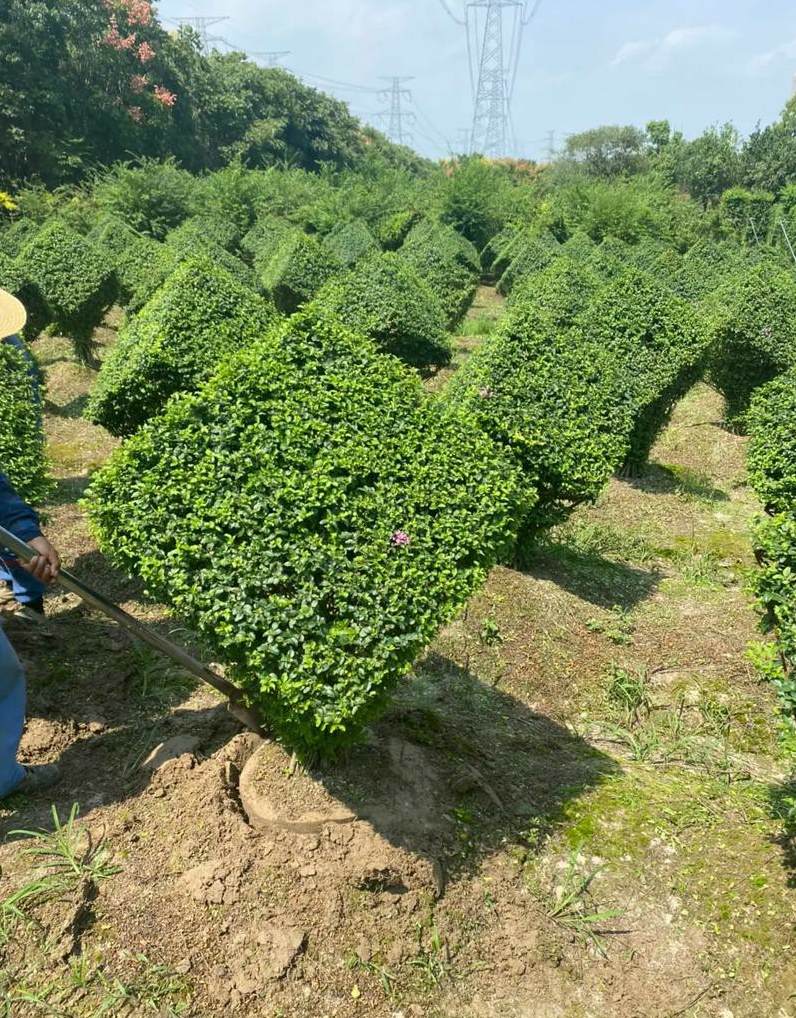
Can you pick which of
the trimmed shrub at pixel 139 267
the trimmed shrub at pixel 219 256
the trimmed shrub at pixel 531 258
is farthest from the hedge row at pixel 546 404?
the trimmed shrub at pixel 531 258

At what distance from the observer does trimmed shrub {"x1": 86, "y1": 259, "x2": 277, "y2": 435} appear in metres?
6.29

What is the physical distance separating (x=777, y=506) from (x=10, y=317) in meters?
4.42

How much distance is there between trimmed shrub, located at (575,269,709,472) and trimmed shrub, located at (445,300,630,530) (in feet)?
9.21

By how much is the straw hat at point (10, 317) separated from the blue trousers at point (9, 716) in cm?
147

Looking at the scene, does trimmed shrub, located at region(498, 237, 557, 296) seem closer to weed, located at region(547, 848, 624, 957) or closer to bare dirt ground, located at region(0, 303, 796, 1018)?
bare dirt ground, located at region(0, 303, 796, 1018)

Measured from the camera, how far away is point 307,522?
294 cm

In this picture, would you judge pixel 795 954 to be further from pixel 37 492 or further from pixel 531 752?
pixel 37 492

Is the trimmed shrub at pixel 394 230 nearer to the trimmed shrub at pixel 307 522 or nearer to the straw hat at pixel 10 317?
the straw hat at pixel 10 317

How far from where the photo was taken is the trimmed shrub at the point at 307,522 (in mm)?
2777

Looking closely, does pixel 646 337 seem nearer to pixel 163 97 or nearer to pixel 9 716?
pixel 9 716

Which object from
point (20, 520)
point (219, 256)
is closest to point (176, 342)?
point (20, 520)

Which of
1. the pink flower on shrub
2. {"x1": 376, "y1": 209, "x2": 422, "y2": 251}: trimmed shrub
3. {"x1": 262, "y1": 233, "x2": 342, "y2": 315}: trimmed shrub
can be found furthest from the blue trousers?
the pink flower on shrub

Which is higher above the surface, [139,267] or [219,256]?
[219,256]

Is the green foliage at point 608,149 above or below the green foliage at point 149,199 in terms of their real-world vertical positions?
above
